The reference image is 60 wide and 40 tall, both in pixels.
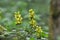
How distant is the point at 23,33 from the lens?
4.36 metres

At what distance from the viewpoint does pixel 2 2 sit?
8844mm

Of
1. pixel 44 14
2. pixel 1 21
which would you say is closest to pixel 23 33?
pixel 1 21

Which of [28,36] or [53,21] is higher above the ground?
[53,21]

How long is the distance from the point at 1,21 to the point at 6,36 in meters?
1.00

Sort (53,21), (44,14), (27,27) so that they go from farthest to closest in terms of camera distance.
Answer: (44,14), (27,27), (53,21)

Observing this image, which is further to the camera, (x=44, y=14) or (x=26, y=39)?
(x=44, y=14)

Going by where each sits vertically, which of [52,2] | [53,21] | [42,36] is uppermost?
[52,2]

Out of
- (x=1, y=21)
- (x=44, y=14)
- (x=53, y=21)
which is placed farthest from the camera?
(x=44, y=14)

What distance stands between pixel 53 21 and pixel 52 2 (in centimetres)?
18

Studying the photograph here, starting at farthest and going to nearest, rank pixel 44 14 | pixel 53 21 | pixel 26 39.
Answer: pixel 44 14, pixel 26 39, pixel 53 21

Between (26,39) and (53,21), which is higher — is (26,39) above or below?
below

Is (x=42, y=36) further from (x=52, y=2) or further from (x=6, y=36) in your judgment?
(x=52, y=2)

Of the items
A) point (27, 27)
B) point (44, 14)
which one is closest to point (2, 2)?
point (44, 14)

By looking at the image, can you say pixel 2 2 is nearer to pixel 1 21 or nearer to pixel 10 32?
pixel 1 21
